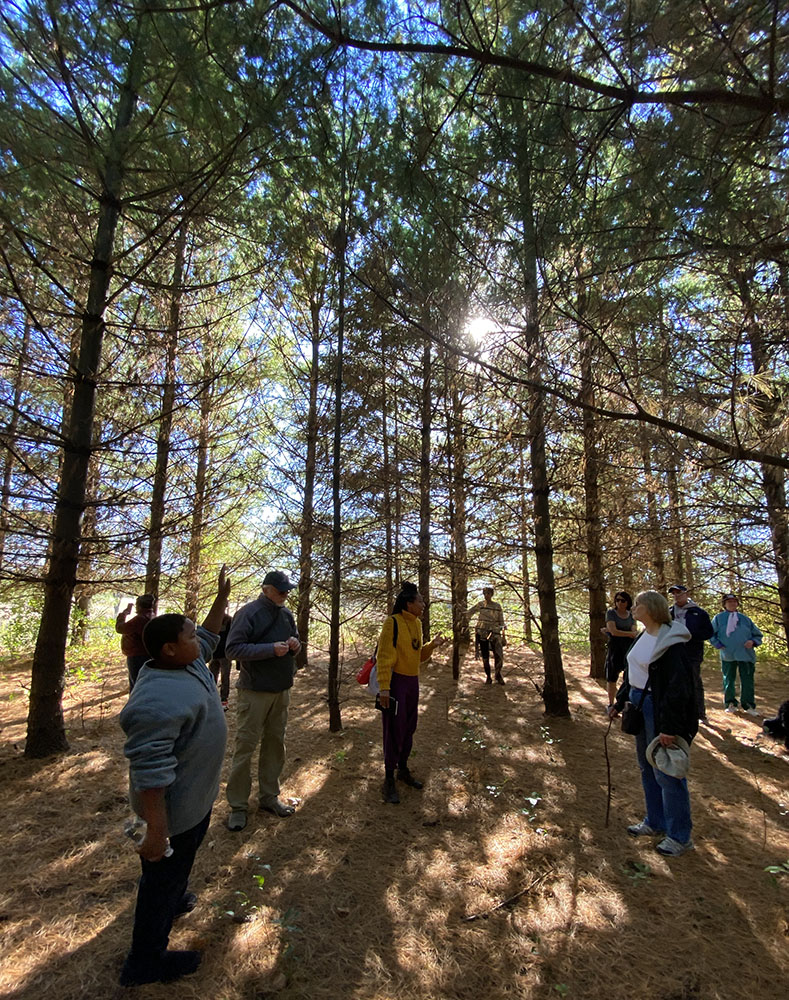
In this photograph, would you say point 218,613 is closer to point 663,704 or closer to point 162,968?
point 162,968

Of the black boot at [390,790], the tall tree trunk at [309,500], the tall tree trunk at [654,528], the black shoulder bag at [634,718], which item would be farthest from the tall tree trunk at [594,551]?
the tall tree trunk at [309,500]

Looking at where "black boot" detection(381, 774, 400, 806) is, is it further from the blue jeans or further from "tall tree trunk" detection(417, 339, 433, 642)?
"tall tree trunk" detection(417, 339, 433, 642)

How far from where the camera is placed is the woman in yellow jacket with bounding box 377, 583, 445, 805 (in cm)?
428

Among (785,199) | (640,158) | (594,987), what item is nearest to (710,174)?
(640,158)

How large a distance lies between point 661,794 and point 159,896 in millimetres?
3629

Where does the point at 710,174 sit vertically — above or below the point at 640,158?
below

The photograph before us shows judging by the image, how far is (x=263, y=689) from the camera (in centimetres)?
387

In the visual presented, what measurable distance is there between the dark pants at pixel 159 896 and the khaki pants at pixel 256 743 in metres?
1.59

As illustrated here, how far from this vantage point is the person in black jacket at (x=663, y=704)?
330 centimetres

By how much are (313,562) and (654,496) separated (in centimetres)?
603

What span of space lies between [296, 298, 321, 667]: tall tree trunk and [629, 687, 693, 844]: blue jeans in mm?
5103

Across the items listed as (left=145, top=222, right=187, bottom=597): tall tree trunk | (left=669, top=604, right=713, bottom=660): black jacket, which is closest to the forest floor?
(left=669, top=604, right=713, bottom=660): black jacket

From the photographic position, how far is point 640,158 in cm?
315

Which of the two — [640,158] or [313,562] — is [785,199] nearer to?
[640,158]
